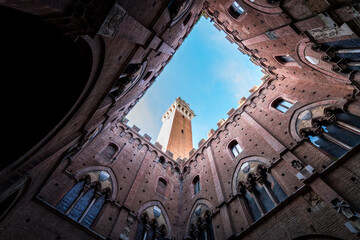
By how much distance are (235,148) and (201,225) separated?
5.40 meters

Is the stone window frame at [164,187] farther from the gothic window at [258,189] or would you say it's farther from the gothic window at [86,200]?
the gothic window at [258,189]

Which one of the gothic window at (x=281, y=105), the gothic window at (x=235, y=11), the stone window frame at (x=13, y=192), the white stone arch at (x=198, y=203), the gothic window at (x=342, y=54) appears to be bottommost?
the stone window frame at (x=13, y=192)

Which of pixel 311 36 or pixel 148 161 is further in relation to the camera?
pixel 148 161

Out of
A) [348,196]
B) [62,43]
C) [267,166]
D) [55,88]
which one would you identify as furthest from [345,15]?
[55,88]

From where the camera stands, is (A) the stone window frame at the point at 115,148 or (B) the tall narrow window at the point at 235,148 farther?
(B) the tall narrow window at the point at 235,148

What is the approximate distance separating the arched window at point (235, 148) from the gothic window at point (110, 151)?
797cm

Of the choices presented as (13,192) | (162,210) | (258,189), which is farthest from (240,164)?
(13,192)

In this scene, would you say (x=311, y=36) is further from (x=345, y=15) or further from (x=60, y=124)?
(x=60, y=124)

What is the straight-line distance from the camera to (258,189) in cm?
944

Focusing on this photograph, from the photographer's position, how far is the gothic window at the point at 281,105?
11666 millimetres

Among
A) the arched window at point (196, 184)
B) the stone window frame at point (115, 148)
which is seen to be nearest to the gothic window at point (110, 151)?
the stone window frame at point (115, 148)

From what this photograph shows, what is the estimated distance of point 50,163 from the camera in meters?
8.01

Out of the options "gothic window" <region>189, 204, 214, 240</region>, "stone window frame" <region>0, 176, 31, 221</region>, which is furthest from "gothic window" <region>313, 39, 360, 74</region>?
"stone window frame" <region>0, 176, 31, 221</region>

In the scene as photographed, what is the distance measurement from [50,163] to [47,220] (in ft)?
6.93
